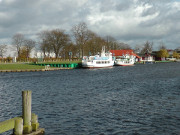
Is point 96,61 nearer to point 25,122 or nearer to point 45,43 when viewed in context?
point 45,43

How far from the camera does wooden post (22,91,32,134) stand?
10309 millimetres

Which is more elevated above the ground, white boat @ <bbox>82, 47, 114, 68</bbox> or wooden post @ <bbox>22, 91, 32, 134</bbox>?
white boat @ <bbox>82, 47, 114, 68</bbox>

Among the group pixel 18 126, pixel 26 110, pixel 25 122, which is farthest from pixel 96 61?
pixel 18 126

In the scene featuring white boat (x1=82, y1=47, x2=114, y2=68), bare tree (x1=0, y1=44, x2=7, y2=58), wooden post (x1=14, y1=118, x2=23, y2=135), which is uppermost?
bare tree (x1=0, y1=44, x2=7, y2=58)

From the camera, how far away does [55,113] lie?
55.2 ft

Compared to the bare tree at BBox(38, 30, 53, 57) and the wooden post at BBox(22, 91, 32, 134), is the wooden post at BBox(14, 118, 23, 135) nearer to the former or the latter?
the wooden post at BBox(22, 91, 32, 134)

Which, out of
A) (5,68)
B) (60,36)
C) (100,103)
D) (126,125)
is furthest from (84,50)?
(126,125)

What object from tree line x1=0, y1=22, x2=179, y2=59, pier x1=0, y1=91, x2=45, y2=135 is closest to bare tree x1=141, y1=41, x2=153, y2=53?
tree line x1=0, y1=22, x2=179, y2=59

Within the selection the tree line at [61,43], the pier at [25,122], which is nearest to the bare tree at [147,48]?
the tree line at [61,43]

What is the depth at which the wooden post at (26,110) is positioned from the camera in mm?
10309

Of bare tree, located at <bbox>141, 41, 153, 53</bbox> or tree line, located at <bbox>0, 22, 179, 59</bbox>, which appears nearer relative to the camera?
tree line, located at <bbox>0, 22, 179, 59</bbox>

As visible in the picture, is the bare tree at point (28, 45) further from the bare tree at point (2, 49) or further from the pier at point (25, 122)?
the pier at point (25, 122)

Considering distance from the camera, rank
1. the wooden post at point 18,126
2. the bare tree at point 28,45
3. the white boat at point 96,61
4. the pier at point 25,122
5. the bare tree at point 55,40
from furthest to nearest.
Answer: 1. the bare tree at point 28,45
2. the bare tree at point 55,40
3. the white boat at point 96,61
4. the wooden post at point 18,126
5. the pier at point 25,122

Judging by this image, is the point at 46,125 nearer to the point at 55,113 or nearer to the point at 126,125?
the point at 55,113
